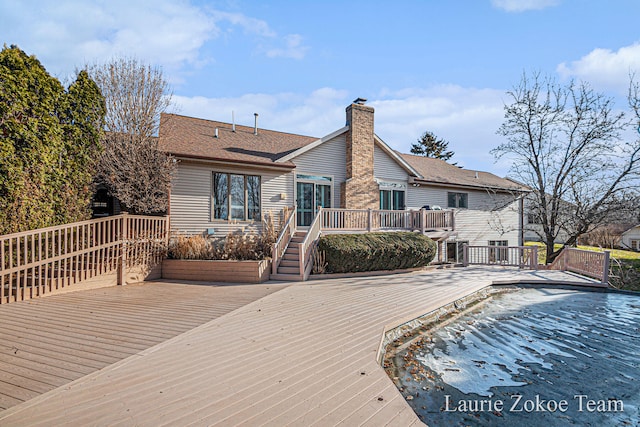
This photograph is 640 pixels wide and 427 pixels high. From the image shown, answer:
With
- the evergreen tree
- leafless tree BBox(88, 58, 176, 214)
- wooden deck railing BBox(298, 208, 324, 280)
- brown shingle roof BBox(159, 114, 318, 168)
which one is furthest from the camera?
the evergreen tree

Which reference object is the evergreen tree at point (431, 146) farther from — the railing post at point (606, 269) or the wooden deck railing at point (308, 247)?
the wooden deck railing at point (308, 247)

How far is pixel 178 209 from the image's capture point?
11078mm

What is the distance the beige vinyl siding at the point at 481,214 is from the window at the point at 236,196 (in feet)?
28.0

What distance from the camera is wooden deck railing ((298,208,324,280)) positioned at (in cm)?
976

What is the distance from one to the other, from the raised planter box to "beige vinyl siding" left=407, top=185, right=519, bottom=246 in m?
10.2

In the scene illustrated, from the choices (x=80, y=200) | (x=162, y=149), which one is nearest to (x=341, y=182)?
(x=162, y=149)

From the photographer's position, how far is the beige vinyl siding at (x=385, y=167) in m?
15.2

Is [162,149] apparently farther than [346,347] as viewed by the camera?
Yes

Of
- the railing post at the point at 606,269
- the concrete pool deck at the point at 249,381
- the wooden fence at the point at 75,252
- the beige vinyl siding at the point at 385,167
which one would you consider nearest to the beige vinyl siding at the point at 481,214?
the beige vinyl siding at the point at 385,167

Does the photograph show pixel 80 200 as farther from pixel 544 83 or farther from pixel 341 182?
pixel 544 83

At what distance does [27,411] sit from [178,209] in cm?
895

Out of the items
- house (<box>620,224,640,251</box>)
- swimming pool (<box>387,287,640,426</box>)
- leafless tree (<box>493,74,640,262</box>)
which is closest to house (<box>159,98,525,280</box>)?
leafless tree (<box>493,74,640,262</box>)

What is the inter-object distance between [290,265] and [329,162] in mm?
5617

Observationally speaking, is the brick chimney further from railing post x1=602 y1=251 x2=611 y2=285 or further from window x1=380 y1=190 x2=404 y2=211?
railing post x1=602 y1=251 x2=611 y2=285
